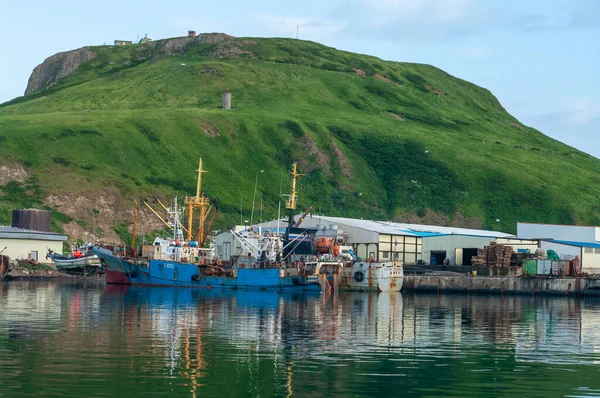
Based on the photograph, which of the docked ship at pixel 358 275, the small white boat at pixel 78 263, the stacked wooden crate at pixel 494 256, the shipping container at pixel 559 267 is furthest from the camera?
the small white boat at pixel 78 263

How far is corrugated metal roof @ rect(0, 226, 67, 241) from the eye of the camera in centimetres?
11544

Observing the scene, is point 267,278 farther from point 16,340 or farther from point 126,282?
point 16,340

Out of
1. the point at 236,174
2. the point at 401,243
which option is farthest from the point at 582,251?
the point at 236,174

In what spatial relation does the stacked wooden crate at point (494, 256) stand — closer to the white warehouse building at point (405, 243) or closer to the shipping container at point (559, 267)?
the shipping container at point (559, 267)

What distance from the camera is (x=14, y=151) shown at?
156 m

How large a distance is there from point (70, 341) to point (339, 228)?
A: 74.0 meters

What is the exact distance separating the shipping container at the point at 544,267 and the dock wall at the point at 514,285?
520cm

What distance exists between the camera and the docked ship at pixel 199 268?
9356 cm

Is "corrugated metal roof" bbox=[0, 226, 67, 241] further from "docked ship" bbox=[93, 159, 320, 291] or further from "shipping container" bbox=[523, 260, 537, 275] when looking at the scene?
"shipping container" bbox=[523, 260, 537, 275]

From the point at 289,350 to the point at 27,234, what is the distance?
278 feet

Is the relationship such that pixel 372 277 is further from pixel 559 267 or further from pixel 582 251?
pixel 582 251

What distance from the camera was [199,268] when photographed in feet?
319

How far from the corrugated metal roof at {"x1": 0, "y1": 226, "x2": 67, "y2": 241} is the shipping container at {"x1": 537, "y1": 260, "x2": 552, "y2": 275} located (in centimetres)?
6051

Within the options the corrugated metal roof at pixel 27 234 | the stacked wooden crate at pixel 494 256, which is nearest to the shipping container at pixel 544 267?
the stacked wooden crate at pixel 494 256
